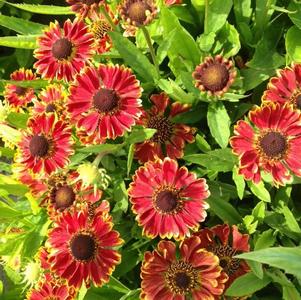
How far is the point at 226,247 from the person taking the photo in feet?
4.56

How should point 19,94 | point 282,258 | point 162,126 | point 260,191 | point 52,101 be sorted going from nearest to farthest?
point 282,258 → point 260,191 → point 162,126 → point 52,101 → point 19,94

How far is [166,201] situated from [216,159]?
6.9 inches

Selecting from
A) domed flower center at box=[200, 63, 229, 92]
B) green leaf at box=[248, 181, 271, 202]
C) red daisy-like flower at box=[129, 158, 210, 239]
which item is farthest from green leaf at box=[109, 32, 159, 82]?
green leaf at box=[248, 181, 271, 202]

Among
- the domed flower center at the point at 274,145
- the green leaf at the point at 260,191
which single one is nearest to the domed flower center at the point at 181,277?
the green leaf at the point at 260,191

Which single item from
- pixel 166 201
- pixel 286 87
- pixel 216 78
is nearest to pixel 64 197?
pixel 166 201

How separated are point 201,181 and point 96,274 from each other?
0.34 m

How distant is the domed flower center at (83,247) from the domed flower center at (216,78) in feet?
1.56

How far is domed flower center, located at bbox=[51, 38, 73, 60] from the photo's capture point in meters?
1.43

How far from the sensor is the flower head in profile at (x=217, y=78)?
4.38ft

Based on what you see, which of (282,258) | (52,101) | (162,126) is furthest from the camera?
(52,101)

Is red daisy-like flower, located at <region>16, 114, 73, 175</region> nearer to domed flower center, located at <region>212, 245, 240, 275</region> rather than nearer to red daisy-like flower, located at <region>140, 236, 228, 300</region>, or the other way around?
red daisy-like flower, located at <region>140, 236, 228, 300</region>

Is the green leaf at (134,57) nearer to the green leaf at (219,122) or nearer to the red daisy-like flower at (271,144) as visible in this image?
the green leaf at (219,122)

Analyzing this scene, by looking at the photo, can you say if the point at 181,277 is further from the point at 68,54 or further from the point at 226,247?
the point at 68,54

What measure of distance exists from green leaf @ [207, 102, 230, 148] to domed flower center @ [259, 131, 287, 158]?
0.12 metres
